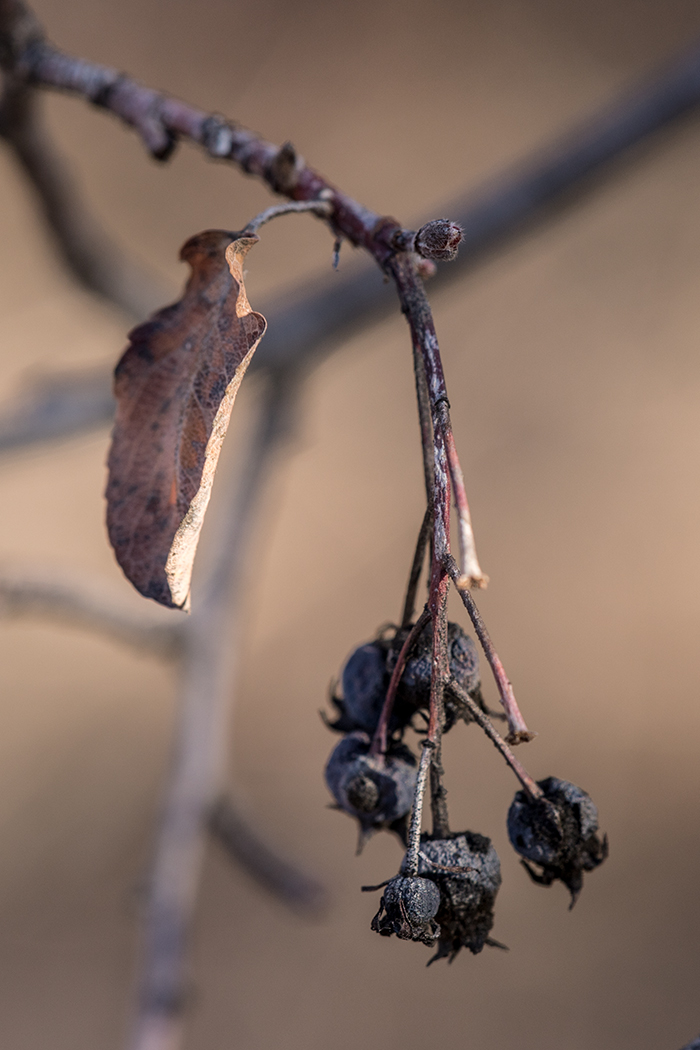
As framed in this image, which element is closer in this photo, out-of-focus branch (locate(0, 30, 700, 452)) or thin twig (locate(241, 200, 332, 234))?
thin twig (locate(241, 200, 332, 234))

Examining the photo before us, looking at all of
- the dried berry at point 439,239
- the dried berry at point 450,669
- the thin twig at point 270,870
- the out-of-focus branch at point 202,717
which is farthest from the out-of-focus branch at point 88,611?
the dried berry at point 439,239

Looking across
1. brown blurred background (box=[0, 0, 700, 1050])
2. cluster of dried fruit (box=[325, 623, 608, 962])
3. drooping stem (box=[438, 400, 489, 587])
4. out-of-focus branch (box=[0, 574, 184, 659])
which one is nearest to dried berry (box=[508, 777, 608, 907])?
cluster of dried fruit (box=[325, 623, 608, 962])

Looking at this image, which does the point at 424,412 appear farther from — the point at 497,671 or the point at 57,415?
the point at 57,415

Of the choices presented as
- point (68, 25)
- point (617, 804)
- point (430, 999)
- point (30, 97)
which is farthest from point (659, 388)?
point (68, 25)

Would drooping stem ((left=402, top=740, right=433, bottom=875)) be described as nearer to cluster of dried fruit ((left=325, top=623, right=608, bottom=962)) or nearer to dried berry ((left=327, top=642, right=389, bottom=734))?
cluster of dried fruit ((left=325, top=623, right=608, bottom=962))

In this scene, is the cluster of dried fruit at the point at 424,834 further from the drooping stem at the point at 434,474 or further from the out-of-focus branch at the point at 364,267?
the out-of-focus branch at the point at 364,267

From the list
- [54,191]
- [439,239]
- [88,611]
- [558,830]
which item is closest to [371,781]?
[558,830]

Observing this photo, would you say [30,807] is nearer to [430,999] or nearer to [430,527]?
[430,999]
